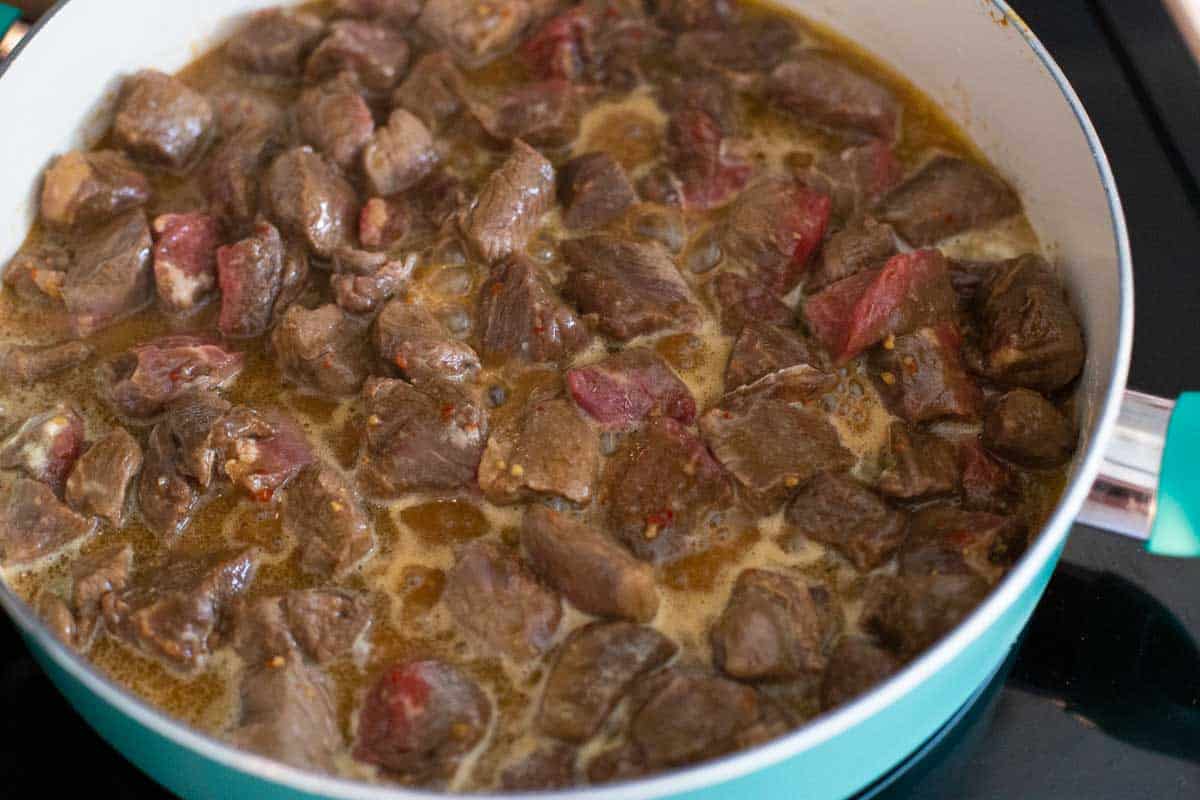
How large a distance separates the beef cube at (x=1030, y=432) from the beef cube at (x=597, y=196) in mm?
1018

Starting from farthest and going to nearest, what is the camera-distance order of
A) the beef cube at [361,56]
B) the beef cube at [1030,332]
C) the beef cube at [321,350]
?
the beef cube at [361,56]
the beef cube at [321,350]
the beef cube at [1030,332]

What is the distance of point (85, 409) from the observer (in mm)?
2576

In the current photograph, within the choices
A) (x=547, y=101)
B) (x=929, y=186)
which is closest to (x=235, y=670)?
(x=547, y=101)

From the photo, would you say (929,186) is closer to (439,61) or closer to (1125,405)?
(1125,405)

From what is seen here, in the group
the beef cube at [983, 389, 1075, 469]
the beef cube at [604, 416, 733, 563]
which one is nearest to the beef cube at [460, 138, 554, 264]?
the beef cube at [604, 416, 733, 563]

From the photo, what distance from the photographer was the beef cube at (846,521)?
89.7 inches

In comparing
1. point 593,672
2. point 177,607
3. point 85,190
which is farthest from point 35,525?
point 593,672

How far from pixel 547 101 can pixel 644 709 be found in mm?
1631

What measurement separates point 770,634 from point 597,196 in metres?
1.20

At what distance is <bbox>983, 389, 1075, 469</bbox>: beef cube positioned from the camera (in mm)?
2352

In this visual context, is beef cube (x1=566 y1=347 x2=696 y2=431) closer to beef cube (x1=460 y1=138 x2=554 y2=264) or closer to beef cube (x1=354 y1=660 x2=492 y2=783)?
beef cube (x1=460 y1=138 x2=554 y2=264)

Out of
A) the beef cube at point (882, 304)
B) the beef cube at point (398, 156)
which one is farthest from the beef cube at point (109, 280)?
the beef cube at point (882, 304)

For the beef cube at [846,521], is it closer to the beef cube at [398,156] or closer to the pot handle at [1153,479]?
the pot handle at [1153,479]

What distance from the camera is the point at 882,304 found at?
8.36 ft
